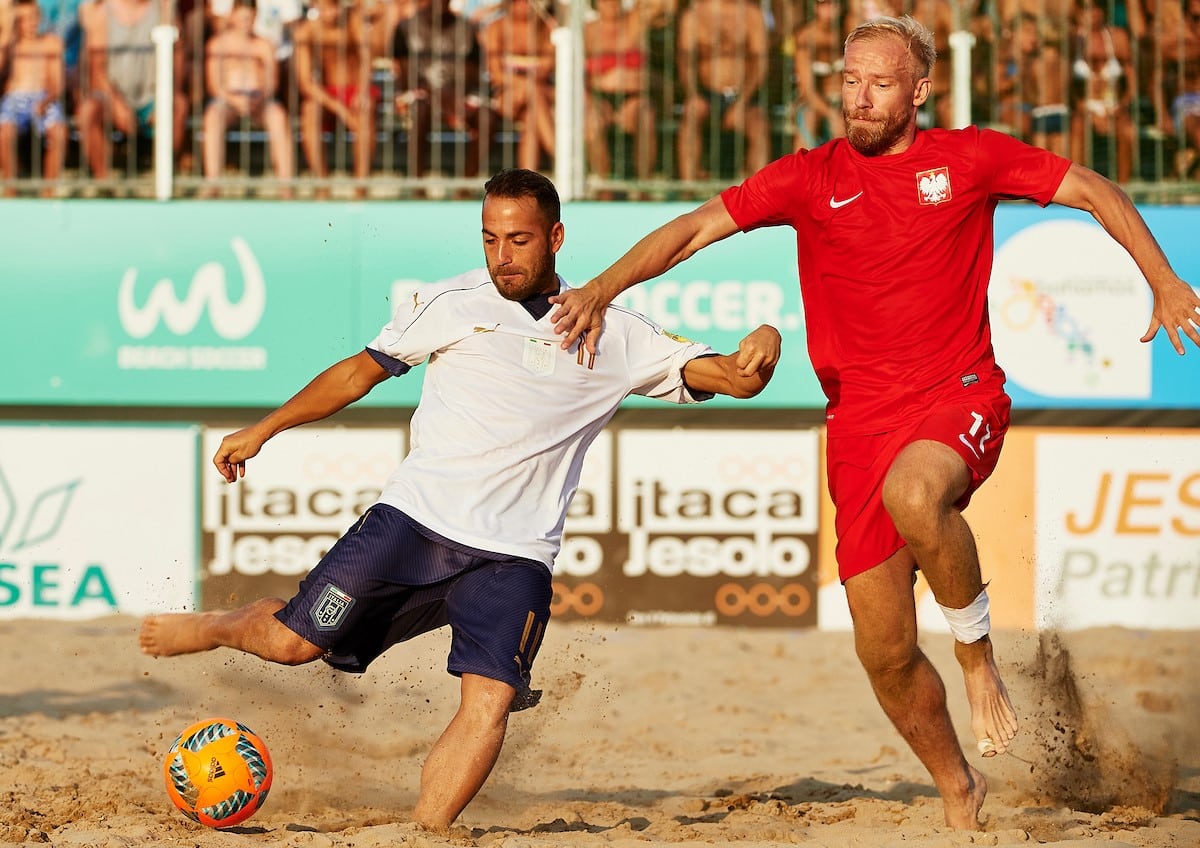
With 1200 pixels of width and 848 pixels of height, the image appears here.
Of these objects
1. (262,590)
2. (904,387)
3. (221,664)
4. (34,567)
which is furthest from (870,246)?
(34,567)

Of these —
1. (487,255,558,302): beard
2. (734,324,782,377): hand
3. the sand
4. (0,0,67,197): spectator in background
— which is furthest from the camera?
(0,0,67,197): spectator in background

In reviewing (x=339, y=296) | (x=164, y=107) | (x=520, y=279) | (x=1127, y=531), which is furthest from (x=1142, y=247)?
(x=164, y=107)

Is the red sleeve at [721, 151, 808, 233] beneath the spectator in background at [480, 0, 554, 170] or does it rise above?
beneath

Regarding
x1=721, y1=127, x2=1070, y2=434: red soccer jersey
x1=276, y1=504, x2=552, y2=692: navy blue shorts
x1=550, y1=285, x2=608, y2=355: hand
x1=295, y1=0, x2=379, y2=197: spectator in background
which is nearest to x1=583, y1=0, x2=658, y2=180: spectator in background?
x1=295, y1=0, x2=379, y2=197: spectator in background

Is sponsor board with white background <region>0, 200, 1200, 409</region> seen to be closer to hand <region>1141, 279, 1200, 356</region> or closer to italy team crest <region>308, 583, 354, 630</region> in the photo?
italy team crest <region>308, 583, 354, 630</region>

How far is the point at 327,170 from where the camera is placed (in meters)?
9.86

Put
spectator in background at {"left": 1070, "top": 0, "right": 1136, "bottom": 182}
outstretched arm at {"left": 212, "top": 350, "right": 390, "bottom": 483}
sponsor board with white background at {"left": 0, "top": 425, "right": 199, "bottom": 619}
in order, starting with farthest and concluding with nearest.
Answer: spectator in background at {"left": 1070, "top": 0, "right": 1136, "bottom": 182} < sponsor board with white background at {"left": 0, "top": 425, "right": 199, "bottom": 619} < outstretched arm at {"left": 212, "top": 350, "right": 390, "bottom": 483}

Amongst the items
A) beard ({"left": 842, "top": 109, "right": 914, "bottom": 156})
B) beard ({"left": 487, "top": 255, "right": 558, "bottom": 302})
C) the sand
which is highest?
beard ({"left": 842, "top": 109, "right": 914, "bottom": 156})

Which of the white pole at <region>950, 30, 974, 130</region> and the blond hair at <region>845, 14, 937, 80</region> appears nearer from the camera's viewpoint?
the blond hair at <region>845, 14, 937, 80</region>

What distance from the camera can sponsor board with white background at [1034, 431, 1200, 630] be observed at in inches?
362

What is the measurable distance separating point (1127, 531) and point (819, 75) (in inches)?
134

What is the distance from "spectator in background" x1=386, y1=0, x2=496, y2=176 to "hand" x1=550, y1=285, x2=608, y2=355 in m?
5.07

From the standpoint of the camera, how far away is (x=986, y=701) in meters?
4.96

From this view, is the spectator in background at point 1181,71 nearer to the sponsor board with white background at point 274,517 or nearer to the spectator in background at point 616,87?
the spectator in background at point 616,87
